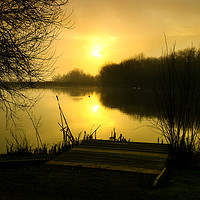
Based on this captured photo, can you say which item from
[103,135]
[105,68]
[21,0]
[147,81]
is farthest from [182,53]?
[21,0]

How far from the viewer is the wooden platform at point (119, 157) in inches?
208

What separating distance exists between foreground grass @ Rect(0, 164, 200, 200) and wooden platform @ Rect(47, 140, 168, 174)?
0.20 meters

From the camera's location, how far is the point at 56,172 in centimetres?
505

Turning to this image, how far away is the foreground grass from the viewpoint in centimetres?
409

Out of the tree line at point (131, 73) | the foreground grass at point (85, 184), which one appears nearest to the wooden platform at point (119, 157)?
the foreground grass at point (85, 184)

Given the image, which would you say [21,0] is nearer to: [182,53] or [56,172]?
[56,172]

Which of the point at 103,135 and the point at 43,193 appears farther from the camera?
the point at 103,135

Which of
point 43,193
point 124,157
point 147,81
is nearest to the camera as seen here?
point 43,193

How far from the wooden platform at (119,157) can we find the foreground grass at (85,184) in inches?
7.8

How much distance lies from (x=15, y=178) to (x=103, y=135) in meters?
10.5

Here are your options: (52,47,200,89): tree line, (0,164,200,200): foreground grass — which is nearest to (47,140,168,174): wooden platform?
(0,164,200,200): foreground grass

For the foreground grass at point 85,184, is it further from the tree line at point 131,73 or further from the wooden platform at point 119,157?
the tree line at point 131,73

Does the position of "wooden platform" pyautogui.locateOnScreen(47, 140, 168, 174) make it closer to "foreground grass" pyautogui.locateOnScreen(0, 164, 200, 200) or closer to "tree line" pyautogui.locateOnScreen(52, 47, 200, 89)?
"foreground grass" pyautogui.locateOnScreen(0, 164, 200, 200)

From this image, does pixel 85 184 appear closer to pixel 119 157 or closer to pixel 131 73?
pixel 119 157
